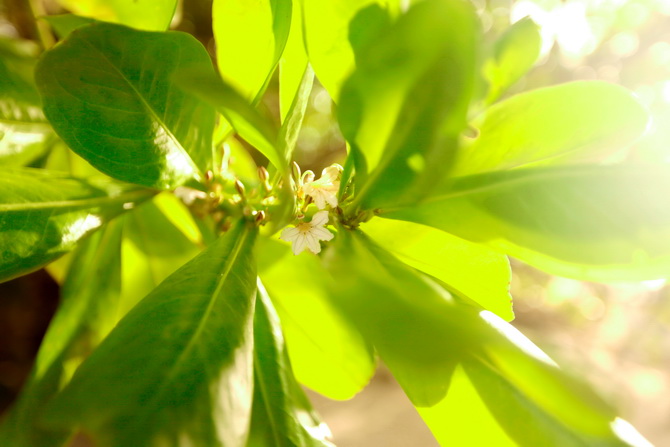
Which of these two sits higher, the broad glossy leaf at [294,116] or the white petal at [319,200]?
the broad glossy leaf at [294,116]

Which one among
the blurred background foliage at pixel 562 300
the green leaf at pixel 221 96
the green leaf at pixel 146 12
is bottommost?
the blurred background foliage at pixel 562 300

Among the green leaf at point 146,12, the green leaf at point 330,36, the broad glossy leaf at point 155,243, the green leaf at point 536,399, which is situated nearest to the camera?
the green leaf at point 536,399

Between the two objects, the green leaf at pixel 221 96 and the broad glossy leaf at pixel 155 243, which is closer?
the green leaf at pixel 221 96

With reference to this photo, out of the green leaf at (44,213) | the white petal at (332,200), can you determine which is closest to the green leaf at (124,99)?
the green leaf at (44,213)

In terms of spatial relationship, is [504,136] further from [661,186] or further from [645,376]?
[645,376]

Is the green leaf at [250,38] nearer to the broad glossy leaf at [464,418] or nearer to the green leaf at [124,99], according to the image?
the green leaf at [124,99]

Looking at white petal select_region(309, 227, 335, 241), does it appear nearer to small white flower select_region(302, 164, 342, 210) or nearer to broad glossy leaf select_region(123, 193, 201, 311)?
small white flower select_region(302, 164, 342, 210)

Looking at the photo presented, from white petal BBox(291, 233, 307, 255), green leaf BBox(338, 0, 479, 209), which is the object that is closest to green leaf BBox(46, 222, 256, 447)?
white petal BBox(291, 233, 307, 255)
